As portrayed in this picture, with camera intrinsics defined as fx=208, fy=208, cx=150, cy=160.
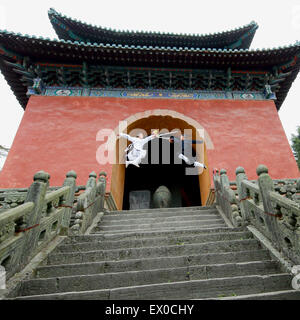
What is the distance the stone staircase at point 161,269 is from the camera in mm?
Answer: 2104

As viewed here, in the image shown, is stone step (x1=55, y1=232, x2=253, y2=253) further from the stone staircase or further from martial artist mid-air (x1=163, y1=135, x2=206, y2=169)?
martial artist mid-air (x1=163, y1=135, x2=206, y2=169)

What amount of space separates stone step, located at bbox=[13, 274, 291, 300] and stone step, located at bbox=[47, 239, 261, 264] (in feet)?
2.44

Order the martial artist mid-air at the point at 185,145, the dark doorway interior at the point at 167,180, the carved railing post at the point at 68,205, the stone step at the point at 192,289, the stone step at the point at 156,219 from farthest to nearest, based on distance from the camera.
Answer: the dark doorway interior at the point at 167,180
the martial artist mid-air at the point at 185,145
the stone step at the point at 156,219
the carved railing post at the point at 68,205
the stone step at the point at 192,289

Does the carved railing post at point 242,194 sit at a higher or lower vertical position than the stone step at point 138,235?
higher

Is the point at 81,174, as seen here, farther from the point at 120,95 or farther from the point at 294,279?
the point at 294,279

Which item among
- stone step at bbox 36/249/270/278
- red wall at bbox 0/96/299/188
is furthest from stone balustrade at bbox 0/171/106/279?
red wall at bbox 0/96/299/188

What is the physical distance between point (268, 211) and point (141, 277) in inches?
76.1

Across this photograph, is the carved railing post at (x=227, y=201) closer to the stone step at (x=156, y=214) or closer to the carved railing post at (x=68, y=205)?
the stone step at (x=156, y=214)

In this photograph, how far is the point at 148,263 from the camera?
2629 mm

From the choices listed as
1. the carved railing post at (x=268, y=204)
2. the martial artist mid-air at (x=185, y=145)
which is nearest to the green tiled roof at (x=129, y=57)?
the martial artist mid-air at (x=185, y=145)

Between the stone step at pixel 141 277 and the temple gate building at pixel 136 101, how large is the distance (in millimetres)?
3982
